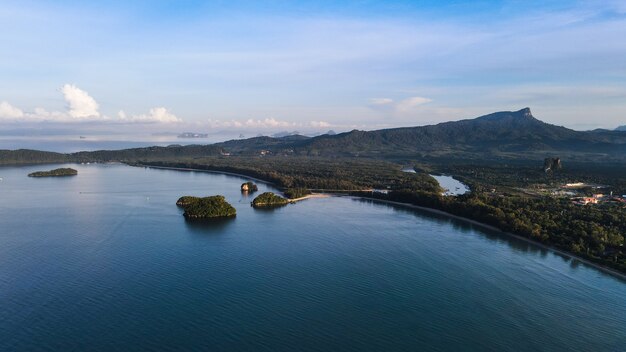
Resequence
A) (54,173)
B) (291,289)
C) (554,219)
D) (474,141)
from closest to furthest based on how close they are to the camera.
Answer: (291,289) < (554,219) < (54,173) < (474,141)

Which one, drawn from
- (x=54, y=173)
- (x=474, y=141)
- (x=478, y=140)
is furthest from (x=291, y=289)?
(x=478, y=140)

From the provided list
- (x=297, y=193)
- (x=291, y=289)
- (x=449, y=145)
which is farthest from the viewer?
(x=449, y=145)

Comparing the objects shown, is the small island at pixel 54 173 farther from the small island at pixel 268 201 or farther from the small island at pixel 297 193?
the small island at pixel 268 201

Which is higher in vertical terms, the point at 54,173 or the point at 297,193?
the point at 54,173

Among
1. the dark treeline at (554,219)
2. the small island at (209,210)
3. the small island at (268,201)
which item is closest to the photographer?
the dark treeline at (554,219)

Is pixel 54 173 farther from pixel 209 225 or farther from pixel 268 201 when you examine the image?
pixel 209 225

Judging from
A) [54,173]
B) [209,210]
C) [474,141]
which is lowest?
[209,210]

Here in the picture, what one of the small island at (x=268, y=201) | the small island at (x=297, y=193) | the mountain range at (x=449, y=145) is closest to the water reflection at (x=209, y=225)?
the small island at (x=268, y=201)

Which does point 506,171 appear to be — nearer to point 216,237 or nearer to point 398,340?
point 216,237

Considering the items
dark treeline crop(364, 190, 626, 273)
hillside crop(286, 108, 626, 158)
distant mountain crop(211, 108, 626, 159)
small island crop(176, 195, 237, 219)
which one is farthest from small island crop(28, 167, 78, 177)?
hillside crop(286, 108, 626, 158)
